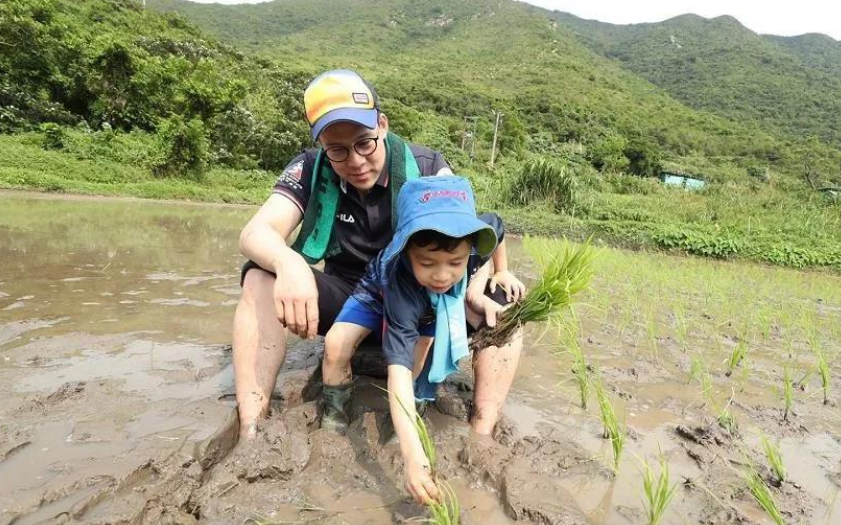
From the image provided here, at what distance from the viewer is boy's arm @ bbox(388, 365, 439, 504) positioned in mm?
1273

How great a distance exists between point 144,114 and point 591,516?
17011 millimetres

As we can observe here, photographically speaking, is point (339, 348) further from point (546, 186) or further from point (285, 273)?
point (546, 186)

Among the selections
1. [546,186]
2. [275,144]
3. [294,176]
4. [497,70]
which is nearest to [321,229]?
[294,176]

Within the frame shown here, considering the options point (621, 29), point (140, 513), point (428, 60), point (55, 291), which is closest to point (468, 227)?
point (140, 513)

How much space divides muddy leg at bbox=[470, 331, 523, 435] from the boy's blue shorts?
25 cm

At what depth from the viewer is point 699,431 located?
6.35 feet

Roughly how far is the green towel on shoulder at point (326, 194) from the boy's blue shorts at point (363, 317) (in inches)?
13.8

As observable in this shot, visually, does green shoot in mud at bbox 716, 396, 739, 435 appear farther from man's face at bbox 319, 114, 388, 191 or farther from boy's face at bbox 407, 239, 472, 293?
man's face at bbox 319, 114, 388, 191

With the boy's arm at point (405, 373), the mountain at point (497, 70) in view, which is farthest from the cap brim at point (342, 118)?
the mountain at point (497, 70)

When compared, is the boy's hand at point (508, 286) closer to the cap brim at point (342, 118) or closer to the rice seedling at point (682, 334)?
the cap brim at point (342, 118)

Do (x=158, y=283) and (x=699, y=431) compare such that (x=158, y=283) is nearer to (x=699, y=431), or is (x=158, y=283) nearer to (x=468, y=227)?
(x=468, y=227)

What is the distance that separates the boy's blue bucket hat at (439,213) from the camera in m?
1.47

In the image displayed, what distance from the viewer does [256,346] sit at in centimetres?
177

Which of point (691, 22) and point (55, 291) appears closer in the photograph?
point (55, 291)
